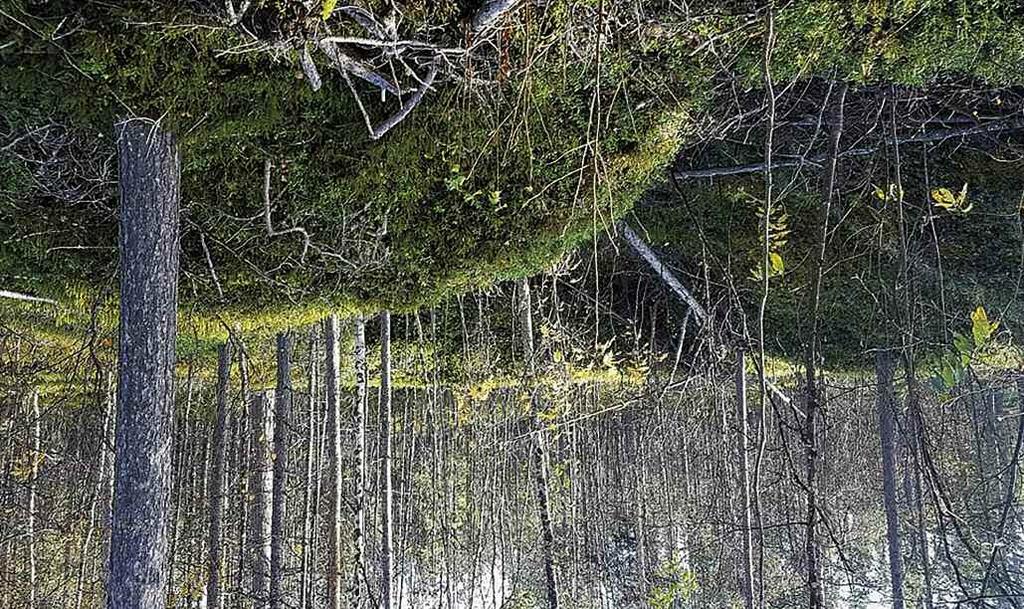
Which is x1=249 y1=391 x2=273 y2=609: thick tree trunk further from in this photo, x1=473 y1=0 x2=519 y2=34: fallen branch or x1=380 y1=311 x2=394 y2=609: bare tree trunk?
x1=473 y1=0 x2=519 y2=34: fallen branch

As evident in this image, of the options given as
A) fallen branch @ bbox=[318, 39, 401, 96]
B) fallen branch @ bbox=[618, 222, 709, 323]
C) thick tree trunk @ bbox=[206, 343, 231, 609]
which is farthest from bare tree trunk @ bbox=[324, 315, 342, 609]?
fallen branch @ bbox=[318, 39, 401, 96]

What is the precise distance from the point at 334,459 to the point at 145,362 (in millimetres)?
2336

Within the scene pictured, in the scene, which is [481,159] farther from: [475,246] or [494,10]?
[494,10]

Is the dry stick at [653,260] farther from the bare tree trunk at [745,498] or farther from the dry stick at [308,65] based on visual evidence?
the dry stick at [308,65]

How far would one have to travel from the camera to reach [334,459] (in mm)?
4188

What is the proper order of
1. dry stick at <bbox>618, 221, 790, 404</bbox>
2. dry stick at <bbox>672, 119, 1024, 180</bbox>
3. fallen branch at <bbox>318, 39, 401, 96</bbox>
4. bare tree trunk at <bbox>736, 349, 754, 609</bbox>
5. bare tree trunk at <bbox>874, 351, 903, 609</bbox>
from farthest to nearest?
bare tree trunk at <bbox>874, 351, 903, 609</bbox> < dry stick at <bbox>618, 221, 790, 404</bbox> < bare tree trunk at <bbox>736, 349, 754, 609</bbox> < dry stick at <bbox>672, 119, 1024, 180</bbox> < fallen branch at <bbox>318, 39, 401, 96</bbox>

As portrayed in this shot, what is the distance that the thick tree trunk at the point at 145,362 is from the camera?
1.91 meters

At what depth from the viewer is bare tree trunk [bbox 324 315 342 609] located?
4.18 m

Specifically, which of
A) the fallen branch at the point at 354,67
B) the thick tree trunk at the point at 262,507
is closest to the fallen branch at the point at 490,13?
the fallen branch at the point at 354,67

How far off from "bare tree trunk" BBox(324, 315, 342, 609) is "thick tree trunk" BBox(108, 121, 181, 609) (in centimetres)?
212

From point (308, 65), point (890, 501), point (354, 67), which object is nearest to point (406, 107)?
point (354, 67)

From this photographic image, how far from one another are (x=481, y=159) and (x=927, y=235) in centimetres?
326

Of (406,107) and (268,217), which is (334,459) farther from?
(406,107)

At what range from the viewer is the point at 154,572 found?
1916 mm
